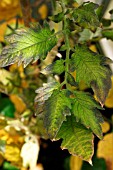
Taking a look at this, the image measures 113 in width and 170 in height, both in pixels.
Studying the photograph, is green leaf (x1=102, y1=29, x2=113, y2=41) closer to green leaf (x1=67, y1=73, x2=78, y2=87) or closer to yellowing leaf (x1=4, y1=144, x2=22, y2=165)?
green leaf (x1=67, y1=73, x2=78, y2=87)

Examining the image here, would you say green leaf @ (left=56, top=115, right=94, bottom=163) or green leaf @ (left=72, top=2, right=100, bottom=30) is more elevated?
green leaf @ (left=72, top=2, right=100, bottom=30)

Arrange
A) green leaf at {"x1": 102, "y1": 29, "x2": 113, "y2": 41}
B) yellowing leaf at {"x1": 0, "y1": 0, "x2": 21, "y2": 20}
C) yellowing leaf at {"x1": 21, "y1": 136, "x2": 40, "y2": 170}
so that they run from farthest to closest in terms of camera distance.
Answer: yellowing leaf at {"x1": 0, "y1": 0, "x2": 21, "y2": 20} < yellowing leaf at {"x1": 21, "y1": 136, "x2": 40, "y2": 170} < green leaf at {"x1": 102, "y1": 29, "x2": 113, "y2": 41}

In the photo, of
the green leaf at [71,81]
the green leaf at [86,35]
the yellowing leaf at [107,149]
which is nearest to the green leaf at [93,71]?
the green leaf at [71,81]

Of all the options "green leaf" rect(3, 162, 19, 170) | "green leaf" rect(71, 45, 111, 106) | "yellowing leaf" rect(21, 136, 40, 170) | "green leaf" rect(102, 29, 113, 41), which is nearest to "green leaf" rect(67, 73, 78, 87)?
"green leaf" rect(71, 45, 111, 106)

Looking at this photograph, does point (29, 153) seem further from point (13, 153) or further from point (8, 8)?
point (8, 8)

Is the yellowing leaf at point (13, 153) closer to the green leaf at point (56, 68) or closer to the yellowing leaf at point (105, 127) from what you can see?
the yellowing leaf at point (105, 127)
